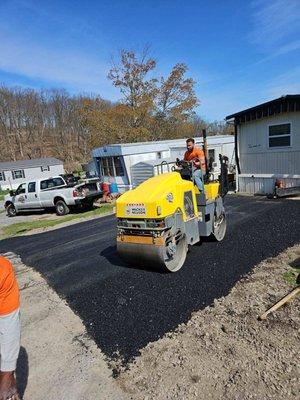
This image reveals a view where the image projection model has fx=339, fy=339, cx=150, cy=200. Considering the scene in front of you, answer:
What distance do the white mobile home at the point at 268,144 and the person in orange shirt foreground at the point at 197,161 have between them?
7691 millimetres

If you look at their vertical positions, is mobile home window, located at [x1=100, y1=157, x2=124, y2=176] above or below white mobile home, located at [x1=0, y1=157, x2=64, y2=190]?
above

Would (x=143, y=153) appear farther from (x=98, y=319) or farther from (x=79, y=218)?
(x=98, y=319)

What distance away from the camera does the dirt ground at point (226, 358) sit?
3.50m

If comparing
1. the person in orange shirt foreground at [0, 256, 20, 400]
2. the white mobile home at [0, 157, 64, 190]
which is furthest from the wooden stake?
the white mobile home at [0, 157, 64, 190]

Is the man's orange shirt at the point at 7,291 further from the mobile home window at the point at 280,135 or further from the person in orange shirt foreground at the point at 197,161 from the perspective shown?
the mobile home window at the point at 280,135

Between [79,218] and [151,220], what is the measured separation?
31.3ft

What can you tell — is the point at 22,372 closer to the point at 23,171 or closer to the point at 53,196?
the point at 53,196

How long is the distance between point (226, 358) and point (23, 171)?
49.4 m

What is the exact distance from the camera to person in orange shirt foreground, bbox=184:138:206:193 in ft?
24.6

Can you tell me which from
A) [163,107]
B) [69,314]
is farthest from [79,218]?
[163,107]

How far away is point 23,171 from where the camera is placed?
49.0 meters

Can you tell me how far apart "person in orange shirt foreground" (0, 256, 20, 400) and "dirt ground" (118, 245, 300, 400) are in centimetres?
126

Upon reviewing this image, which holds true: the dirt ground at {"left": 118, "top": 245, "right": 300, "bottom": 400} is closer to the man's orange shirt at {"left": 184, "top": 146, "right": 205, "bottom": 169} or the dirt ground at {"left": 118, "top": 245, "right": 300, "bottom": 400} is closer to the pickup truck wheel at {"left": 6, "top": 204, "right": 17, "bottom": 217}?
the man's orange shirt at {"left": 184, "top": 146, "right": 205, "bottom": 169}

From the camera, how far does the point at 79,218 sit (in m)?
Answer: 15.1
